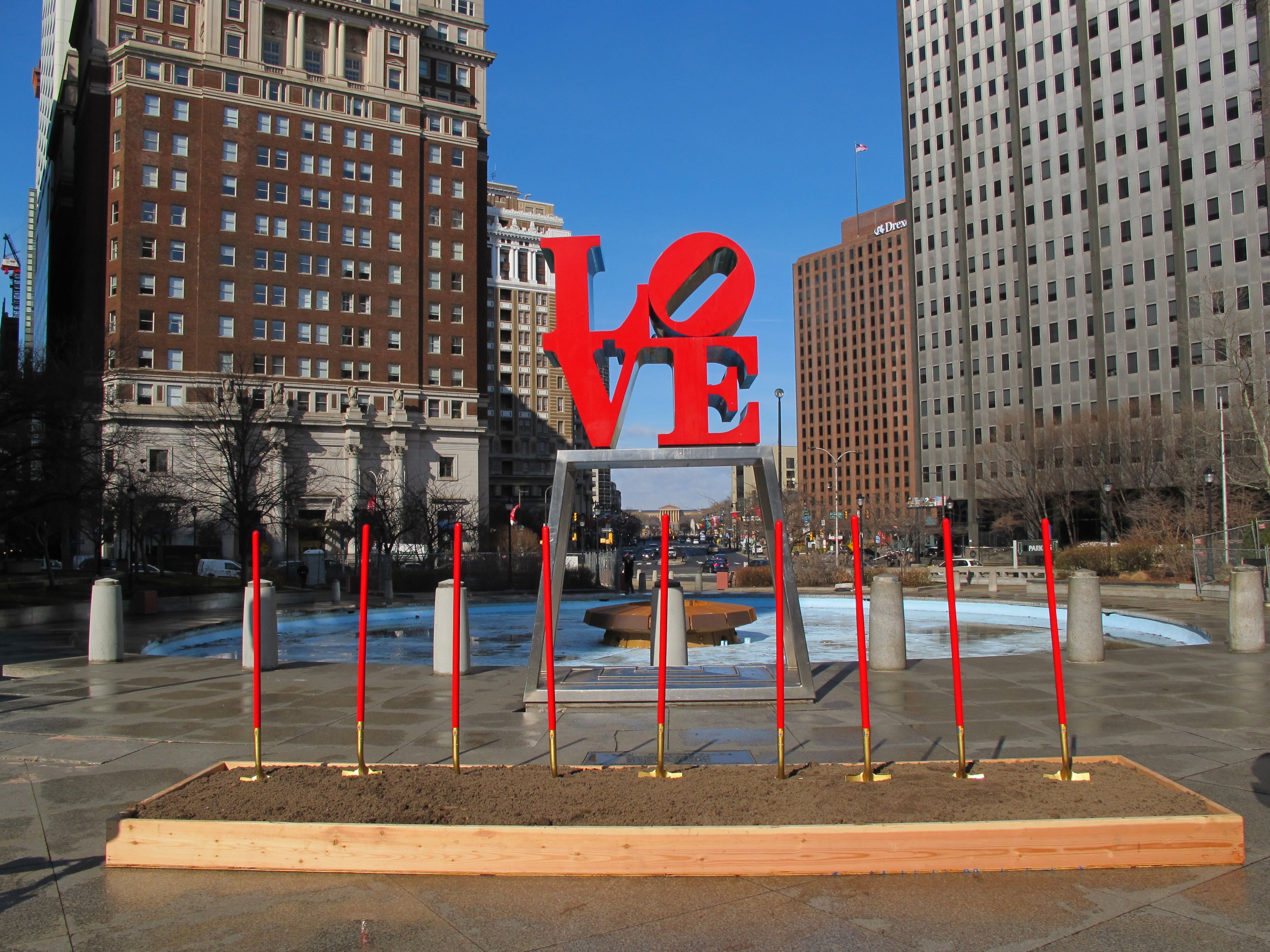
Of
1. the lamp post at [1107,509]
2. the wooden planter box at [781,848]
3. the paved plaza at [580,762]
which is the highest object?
the lamp post at [1107,509]

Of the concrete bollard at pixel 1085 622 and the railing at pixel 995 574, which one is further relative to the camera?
the railing at pixel 995 574

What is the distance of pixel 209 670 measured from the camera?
44.2ft

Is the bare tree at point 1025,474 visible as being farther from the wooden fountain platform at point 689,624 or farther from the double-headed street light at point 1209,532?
the wooden fountain platform at point 689,624

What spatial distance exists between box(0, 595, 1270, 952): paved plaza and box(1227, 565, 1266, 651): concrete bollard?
13.8 inches

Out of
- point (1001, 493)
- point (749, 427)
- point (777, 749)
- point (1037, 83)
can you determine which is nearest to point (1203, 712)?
point (777, 749)

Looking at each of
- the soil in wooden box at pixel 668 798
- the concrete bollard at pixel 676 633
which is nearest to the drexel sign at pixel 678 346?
the concrete bollard at pixel 676 633

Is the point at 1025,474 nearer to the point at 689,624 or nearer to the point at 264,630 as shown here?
the point at 689,624

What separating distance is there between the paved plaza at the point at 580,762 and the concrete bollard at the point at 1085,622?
38 cm

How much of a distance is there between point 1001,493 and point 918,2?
59.1 meters

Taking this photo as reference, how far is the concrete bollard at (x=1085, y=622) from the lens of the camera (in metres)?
12.8

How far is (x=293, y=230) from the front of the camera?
79.6m

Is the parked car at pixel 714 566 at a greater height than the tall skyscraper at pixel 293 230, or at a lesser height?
lesser

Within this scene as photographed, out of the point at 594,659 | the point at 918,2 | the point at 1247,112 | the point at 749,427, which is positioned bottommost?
the point at 594,659

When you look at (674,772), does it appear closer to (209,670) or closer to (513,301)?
(209,670)
